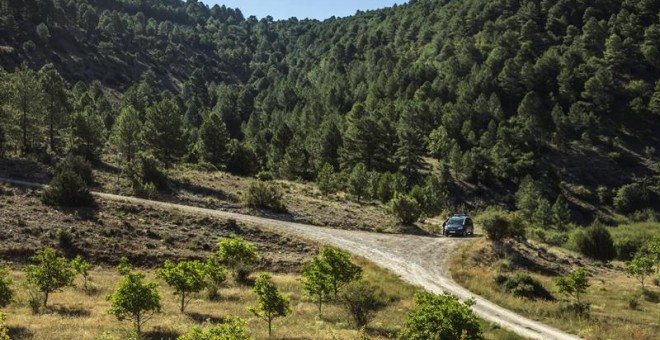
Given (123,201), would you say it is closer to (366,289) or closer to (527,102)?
(366,289)

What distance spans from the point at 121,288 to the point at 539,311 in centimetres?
2173

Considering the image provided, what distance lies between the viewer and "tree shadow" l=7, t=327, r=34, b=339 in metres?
18.3

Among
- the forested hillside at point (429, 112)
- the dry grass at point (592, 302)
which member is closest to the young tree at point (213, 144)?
the forested hillside at point (429, 112)

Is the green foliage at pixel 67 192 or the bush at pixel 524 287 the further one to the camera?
the green foliage at pixel 67 192

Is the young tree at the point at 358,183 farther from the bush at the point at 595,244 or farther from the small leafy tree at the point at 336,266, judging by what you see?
the small leafy tree at the point at 336,266

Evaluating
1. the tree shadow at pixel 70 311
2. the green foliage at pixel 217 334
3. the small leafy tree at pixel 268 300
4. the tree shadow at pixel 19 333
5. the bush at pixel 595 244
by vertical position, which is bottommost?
the bush at pixel 595 244

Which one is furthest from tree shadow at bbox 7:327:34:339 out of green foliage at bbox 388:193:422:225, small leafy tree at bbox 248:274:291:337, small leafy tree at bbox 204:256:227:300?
green foliage at bbox 388:193:422:225

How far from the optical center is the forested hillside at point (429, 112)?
227 feet

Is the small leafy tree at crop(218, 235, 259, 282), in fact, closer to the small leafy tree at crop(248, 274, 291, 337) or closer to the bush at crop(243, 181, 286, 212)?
the small leafy tree at crop(248, 274, 291, 337)

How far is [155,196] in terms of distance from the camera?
50.7 meters

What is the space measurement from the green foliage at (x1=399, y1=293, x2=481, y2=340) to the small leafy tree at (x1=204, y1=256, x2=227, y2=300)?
15.0 metres

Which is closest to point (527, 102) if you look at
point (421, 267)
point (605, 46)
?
point (605, 46)

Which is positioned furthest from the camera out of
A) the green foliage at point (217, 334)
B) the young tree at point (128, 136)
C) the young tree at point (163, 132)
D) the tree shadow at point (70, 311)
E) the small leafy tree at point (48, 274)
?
the young tree at point (163, 132)

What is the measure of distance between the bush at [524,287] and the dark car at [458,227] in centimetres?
1478
